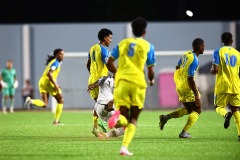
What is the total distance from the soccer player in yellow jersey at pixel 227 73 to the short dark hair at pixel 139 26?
120 inches

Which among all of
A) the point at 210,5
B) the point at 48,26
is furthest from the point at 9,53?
the point at 210,5

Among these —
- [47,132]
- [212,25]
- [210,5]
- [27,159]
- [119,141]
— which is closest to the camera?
[27,159]

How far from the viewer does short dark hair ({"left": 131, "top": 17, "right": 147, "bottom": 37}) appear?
11.3 meters

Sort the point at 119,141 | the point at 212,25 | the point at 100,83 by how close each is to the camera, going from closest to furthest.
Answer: the point at 119,141, the point at 100,83, the point at 212,25

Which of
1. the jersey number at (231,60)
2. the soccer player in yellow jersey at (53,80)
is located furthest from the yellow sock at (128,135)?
the soccer player in yellow jersey at (53,80)

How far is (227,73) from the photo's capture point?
46.3 ft

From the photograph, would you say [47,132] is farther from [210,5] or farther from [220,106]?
[210,5]

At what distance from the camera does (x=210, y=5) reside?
48.8 m

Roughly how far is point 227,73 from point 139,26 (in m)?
3.46

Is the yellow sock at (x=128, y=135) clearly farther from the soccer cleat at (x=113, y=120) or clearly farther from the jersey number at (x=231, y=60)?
the jersey number at (x=231, y=60)

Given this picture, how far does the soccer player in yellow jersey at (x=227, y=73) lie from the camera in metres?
14.0

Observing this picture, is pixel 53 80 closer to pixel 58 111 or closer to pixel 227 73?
pixel 58 111

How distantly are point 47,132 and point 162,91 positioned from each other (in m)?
17.0

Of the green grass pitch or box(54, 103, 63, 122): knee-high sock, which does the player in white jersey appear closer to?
the green grass pitch
